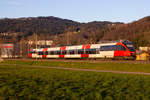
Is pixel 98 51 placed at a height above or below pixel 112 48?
below

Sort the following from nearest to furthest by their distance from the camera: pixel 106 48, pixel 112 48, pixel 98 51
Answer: pixel 112 48
pixel 106 48
pixel 98 51

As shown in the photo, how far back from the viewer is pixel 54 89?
1702 centimetres

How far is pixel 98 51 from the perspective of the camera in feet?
165

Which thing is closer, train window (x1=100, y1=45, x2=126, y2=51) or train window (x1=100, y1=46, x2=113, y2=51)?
train window (x1=100, y1=45, x2=126, y2=51)

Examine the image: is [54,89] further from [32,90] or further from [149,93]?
[149,93]

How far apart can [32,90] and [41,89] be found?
2.36 ft

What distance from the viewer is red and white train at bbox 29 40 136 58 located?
44.2 meters

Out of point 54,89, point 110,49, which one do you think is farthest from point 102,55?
point 54,89

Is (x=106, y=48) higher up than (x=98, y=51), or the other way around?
(x=106, y=48)

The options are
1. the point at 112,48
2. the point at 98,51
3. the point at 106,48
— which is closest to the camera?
the point at 112,48

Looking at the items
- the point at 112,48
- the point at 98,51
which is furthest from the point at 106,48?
the point at 98,51

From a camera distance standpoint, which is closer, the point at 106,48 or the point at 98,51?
the point at 106,48

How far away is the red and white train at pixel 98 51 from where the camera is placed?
4419 centimetres

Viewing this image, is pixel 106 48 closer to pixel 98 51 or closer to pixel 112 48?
pixel 112 48
